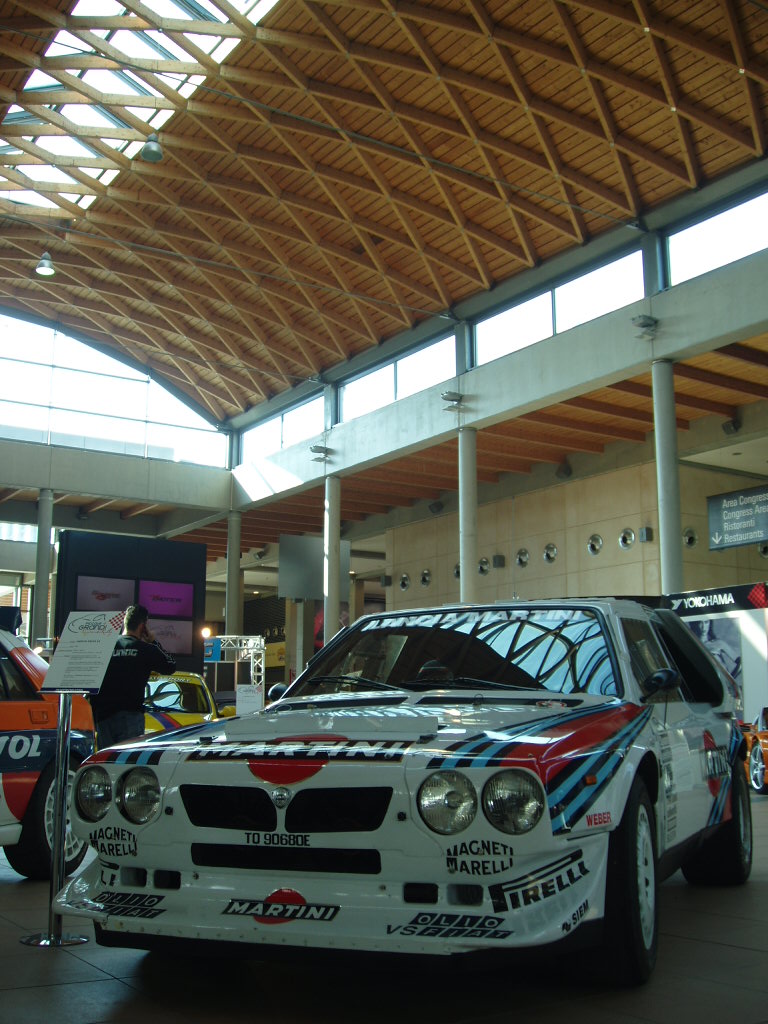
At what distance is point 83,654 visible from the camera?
5.44m

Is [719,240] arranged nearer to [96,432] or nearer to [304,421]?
[304,421]

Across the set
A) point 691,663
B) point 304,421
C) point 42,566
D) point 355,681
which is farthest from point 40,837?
point 304,421

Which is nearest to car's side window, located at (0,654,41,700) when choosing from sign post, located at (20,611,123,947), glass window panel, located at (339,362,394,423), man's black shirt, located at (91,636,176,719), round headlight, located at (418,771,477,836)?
man's black shirt, located at (91,636,176,719)

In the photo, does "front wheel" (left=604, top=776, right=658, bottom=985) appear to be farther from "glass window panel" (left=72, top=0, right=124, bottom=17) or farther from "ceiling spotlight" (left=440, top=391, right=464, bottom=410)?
"ceiling spotlight" (left=440, top=391, right=464, bottom=410)

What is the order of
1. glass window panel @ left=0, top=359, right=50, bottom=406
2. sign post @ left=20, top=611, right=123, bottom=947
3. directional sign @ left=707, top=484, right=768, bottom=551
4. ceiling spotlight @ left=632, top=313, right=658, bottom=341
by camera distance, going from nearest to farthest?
sign post @ left=20, top=611, right=123, bottom=947 < ceiling spotlight @ left=632, top=313, right=658, bottom=341 < directional sign @ left=707, top=484, right=768, bottom=551 < glass window panel @ left=0, top=359, right=50, bottom=406

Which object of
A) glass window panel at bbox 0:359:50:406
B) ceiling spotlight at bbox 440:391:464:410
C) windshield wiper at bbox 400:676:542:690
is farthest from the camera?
glass window panel at bbox 0:359:50:406

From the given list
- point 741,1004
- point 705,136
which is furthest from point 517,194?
point 741,1004

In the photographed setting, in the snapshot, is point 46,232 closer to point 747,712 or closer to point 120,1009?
point 747,712

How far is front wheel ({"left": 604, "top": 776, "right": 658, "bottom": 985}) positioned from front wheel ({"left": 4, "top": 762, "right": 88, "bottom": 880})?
387 cm

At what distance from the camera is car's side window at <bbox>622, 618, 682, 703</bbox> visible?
15.9ft

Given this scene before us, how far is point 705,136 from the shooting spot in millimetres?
18500

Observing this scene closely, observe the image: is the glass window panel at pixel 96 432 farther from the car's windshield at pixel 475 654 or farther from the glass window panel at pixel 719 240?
the car's windshield at pixel 475 654

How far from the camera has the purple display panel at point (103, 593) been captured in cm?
2364

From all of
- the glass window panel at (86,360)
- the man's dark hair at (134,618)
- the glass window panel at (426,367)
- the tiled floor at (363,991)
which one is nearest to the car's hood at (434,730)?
the tiled floor at (363,991)
